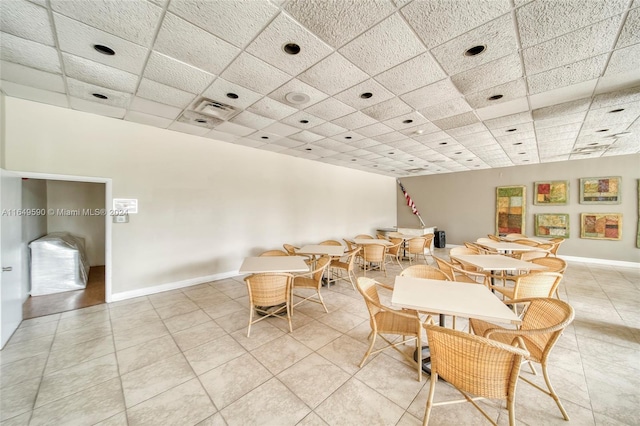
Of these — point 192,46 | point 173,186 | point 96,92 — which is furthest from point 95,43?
point 173,186

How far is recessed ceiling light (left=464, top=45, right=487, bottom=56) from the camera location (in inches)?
85.2

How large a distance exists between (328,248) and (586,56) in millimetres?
4212

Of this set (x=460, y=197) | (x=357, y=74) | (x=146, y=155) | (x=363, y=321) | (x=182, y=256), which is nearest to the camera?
(x=357, y=74)

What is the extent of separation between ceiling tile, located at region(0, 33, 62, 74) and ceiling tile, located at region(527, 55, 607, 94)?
515 centimetres

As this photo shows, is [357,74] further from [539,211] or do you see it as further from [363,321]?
[539,211]

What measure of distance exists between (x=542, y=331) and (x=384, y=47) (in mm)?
2585

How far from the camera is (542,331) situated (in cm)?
145

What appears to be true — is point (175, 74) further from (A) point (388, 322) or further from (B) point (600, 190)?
(B) point (600, 190)

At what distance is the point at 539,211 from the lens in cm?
739

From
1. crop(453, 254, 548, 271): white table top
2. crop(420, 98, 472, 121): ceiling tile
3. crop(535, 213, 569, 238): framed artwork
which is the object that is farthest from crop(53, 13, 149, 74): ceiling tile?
crop(535, 213, 569, 238): framed artwork

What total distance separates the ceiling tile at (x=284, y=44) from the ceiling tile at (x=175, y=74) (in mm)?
798

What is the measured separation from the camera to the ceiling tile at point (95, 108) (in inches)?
128

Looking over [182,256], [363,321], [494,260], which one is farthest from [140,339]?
[494,260]

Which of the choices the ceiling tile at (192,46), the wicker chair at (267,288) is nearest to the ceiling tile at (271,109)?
the ceiling tile at (192,46)
